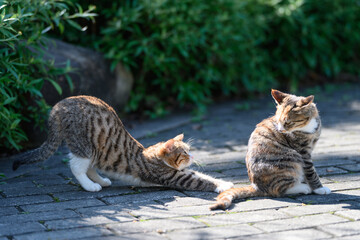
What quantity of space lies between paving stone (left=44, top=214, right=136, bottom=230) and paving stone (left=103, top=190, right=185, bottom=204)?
1.49ft

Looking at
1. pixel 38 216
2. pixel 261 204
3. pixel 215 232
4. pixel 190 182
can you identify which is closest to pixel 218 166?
pixel 190 182

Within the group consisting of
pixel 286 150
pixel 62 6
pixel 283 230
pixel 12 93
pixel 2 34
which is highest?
pixel 62 6

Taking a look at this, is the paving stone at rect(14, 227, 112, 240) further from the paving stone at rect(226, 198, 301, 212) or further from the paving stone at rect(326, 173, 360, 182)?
the paving stone at rect(326, 173, 360, 182)

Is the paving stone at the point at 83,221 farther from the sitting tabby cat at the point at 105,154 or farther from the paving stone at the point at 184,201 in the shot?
the sitting tabby cat at the point at 105,154

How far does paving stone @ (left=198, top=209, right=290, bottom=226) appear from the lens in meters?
3.46

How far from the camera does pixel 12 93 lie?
5184 millimetres

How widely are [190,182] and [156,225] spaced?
102 cm

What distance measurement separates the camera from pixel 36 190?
433cm

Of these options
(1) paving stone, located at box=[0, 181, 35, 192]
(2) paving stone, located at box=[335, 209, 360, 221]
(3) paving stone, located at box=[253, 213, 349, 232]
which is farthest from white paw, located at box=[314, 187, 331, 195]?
(1) paving stone, located at box=[0, 181, 35, 192]

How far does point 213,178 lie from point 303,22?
6.27 meters

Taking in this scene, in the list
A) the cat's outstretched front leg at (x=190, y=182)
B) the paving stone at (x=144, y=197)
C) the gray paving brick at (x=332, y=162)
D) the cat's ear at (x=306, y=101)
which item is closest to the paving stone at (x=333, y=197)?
the cat's outstretched front leg at (x=190, y=182)

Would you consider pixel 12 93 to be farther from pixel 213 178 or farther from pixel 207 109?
pixel 207 109

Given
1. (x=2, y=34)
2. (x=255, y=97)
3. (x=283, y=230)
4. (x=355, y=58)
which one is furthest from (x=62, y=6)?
(x=355, y=58)

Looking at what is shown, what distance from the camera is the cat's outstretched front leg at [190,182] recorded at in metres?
4.31
